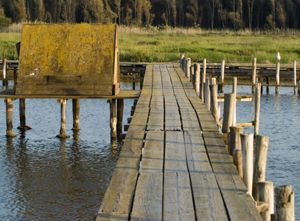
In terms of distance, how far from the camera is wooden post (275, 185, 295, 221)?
7.61 m

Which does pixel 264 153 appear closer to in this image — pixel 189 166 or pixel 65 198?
pixel 189 166

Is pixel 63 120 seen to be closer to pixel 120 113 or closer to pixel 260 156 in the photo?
pixel 120 113

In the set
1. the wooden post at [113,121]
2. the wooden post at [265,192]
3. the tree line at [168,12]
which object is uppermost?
the tree line at [168,12]

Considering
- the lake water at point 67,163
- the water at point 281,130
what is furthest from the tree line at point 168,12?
the lake water at point 67,163

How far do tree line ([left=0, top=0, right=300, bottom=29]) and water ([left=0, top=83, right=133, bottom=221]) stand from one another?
5723 centimetres

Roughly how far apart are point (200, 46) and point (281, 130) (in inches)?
1093

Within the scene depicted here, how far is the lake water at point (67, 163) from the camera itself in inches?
634

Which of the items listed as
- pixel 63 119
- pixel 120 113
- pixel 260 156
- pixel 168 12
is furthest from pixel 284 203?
pixel 168 12

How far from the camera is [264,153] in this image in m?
10.2

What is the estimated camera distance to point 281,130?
86.5ft

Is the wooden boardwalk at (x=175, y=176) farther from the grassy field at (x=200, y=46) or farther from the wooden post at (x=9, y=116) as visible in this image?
the grassy field at (x=200, y=46)

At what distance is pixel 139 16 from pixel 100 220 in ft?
273

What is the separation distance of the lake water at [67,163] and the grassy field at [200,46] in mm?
18284

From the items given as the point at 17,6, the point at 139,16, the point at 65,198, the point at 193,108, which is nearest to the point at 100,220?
the point at 65,198
